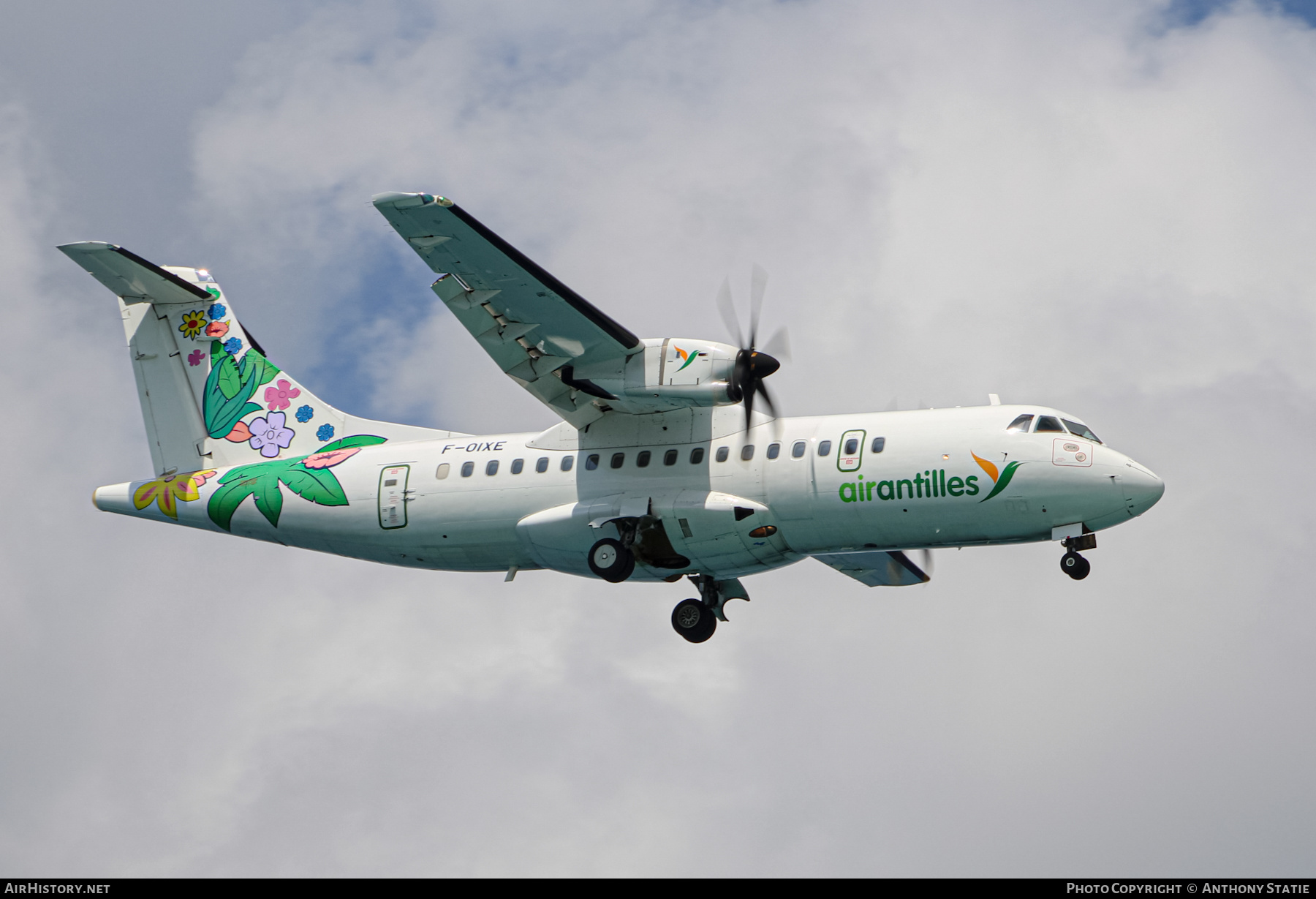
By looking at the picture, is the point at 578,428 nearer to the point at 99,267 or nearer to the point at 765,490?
the point at 765,490

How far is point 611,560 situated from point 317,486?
5.16 metres

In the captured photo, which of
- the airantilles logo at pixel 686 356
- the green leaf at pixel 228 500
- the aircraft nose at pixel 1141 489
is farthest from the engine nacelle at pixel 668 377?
the green leaf at pixel 228 500

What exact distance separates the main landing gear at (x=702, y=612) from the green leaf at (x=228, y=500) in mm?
7081

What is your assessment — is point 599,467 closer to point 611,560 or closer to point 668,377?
point 611,560

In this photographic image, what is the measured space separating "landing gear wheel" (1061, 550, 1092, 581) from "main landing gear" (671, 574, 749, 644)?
5637 millimetres

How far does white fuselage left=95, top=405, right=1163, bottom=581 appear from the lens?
64.2 feet

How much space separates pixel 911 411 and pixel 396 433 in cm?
843

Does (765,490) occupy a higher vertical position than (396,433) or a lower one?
lower
